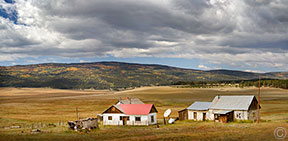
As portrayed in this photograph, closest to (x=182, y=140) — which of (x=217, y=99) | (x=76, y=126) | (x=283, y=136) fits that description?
(x=283, y=136)

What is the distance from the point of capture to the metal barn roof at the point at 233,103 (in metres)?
58.3

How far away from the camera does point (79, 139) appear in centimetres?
3494

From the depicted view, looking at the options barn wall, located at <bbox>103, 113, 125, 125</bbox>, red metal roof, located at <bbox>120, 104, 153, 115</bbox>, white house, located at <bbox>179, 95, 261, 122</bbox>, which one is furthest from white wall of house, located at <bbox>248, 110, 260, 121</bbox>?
barn wall, located at <bbox>103, 113, 125, 125</bbox>

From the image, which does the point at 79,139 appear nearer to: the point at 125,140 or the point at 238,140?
→ the point at 125,140

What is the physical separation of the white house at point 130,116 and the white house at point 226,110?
10.6m

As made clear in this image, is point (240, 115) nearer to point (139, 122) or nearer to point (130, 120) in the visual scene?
point (139, 122)

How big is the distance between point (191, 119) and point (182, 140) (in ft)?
110

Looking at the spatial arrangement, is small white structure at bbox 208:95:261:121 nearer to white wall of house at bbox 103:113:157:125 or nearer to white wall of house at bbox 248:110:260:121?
white wall of house at bbox 248:110:260:121

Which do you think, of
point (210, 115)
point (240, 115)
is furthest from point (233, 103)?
point (210, 115)

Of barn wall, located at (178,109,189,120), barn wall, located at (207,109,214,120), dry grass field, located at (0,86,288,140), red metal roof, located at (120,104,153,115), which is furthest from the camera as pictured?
barn wall, located at (178,109,189,120)

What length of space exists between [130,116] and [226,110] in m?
21.3

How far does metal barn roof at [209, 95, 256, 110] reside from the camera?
5833cm

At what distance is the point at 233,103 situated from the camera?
60.2 meters

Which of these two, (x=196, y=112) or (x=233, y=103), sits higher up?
(x=233, y=103)
